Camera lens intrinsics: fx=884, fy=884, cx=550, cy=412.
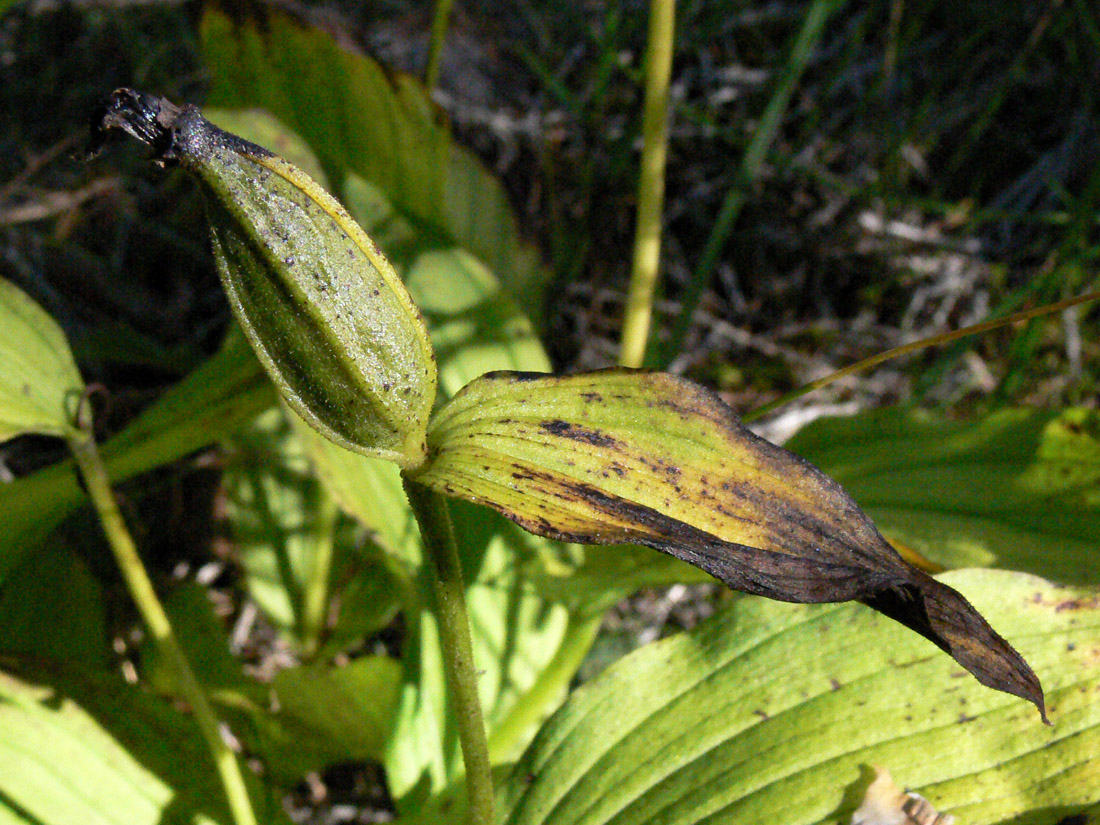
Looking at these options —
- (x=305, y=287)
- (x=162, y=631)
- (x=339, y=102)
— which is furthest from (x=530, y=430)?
(x=339, y=102)

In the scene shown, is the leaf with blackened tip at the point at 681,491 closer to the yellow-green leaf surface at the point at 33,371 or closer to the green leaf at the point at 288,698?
the yellow-green leaf surface at the point at 33,371

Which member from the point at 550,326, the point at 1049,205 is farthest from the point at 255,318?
the point at 1049,205

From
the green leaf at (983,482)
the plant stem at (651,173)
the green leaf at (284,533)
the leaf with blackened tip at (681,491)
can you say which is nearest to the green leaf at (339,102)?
the plant stem at (651,173)

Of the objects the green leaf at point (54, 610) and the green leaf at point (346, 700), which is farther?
the green leaf at point (54, 610)

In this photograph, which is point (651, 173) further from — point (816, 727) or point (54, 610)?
point (54, 610)

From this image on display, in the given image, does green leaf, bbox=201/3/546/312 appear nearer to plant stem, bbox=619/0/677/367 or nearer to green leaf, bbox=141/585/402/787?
plant stem, bbox=619/0/677/367

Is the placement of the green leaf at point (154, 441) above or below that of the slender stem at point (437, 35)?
below
